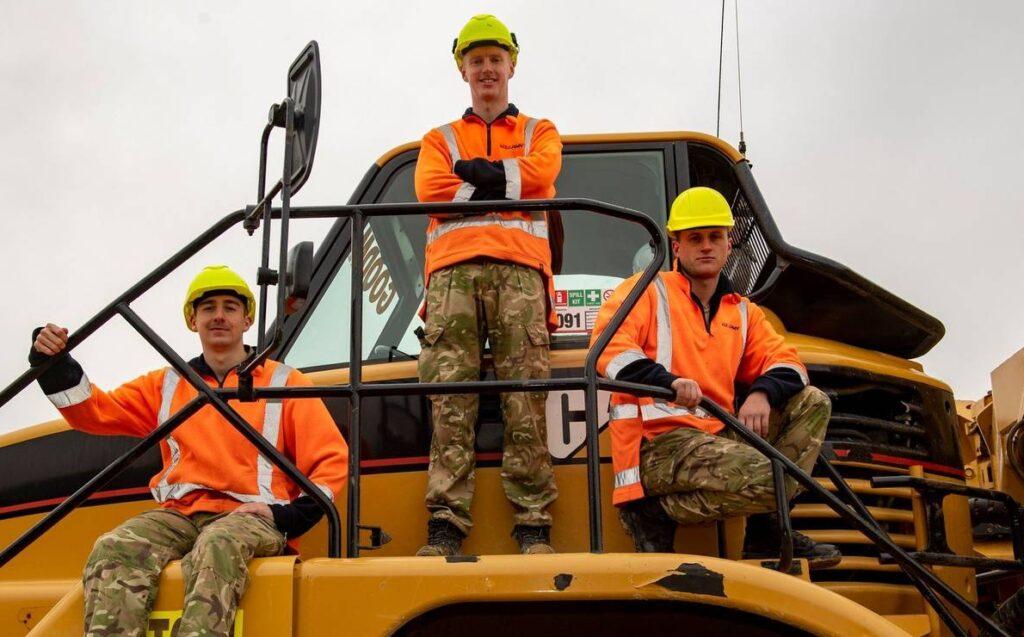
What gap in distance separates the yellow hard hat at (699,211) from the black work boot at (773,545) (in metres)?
1.01

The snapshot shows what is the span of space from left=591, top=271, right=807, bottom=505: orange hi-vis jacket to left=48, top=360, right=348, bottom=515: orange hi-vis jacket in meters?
0.90

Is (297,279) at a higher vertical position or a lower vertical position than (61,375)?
higher

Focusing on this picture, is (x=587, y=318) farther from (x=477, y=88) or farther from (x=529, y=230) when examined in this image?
(x=477, y=88)

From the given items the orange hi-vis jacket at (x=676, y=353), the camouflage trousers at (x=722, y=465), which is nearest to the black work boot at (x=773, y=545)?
the camouflage trousers at (x=722, y=465)

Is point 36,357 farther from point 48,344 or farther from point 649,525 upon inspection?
point 649,525

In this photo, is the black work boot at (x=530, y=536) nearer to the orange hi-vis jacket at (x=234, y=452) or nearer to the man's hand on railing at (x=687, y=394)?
the orange hi-vis jacket at (x=234, y=452)

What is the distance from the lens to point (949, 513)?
4.48m

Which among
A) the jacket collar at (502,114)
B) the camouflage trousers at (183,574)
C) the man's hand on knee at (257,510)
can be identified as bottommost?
the camouflage trousers at (183,574)

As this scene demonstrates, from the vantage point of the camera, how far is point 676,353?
3691 mm

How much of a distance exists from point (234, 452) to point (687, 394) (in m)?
1.48

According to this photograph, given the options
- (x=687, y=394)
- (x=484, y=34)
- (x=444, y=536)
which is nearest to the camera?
(x=687, y=394)

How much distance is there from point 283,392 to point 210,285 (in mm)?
1065

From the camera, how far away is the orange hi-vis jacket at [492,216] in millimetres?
3902

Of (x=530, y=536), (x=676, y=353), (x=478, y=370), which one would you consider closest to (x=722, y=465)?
(x=676, y=353)
